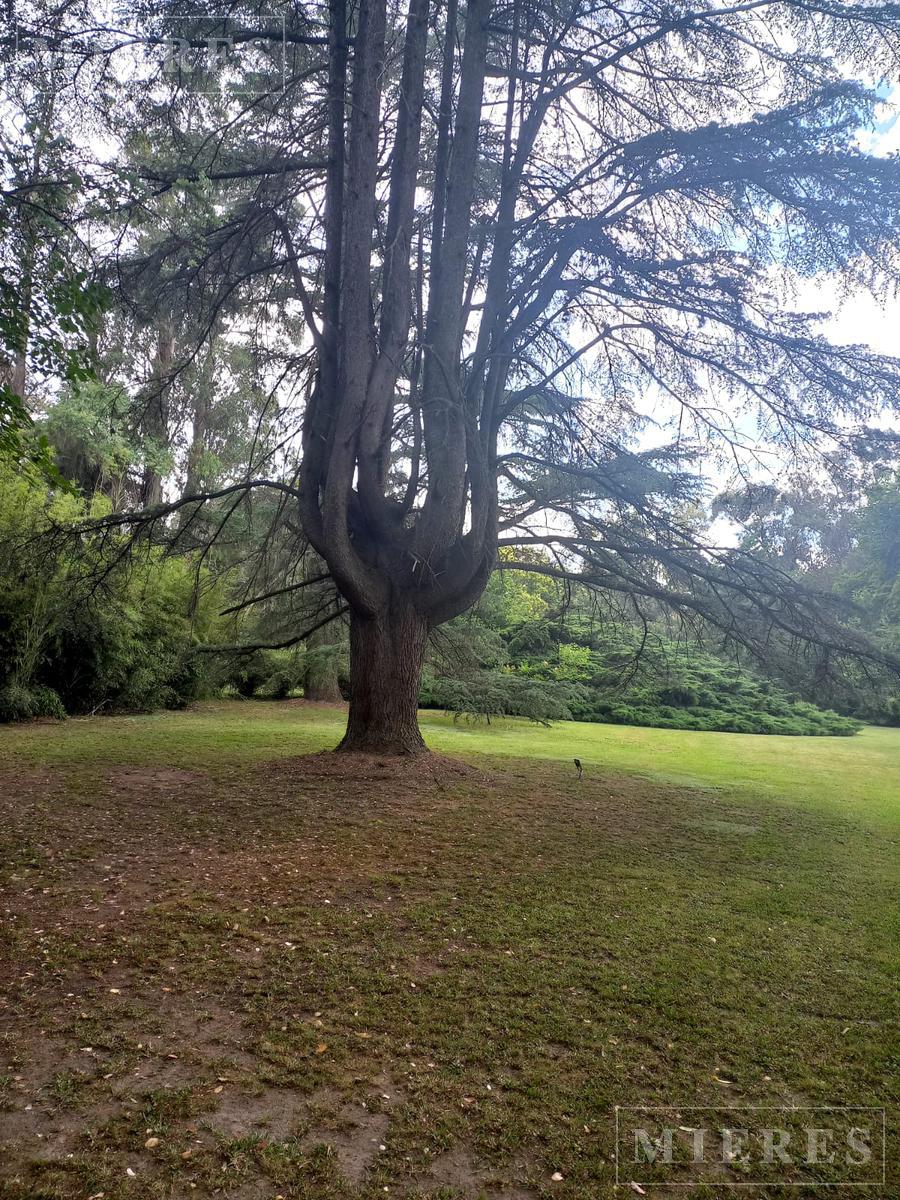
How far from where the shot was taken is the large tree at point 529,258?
21.9ft

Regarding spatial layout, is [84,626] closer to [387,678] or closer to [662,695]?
[387,678]

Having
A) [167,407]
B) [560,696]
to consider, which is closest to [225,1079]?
[167,407]

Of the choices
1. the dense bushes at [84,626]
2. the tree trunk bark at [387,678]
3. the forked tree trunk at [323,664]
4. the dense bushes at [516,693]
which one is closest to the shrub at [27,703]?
the dense bushes at [84,626]

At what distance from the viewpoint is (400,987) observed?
298 centimetres

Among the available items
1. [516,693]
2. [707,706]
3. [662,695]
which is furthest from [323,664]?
[707,706]

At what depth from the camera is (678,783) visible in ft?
30.8

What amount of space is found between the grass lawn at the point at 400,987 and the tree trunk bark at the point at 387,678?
53.5 inches

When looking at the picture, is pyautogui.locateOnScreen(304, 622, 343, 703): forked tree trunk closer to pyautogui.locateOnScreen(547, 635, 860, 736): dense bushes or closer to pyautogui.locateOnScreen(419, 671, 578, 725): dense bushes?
pyautogui.locateOnScreen(419, 671, 578, 725): dense bushes

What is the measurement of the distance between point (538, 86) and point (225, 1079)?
9365 mm

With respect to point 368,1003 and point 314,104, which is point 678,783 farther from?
point 314,104

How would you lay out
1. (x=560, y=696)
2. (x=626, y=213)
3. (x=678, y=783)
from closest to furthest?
(x=626, y=213), (x=678, y=783), (x=560, y=696)

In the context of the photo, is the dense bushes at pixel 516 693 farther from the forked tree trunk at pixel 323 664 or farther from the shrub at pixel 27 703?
the shrub at pixel 27 703

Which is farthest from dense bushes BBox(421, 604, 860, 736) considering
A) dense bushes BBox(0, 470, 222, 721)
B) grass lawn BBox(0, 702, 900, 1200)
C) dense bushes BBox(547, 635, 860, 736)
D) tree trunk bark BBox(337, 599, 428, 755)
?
grass lawn BBox(0, 702, 900, 1200)

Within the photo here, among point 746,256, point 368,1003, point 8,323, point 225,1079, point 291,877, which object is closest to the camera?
point 225,1079
